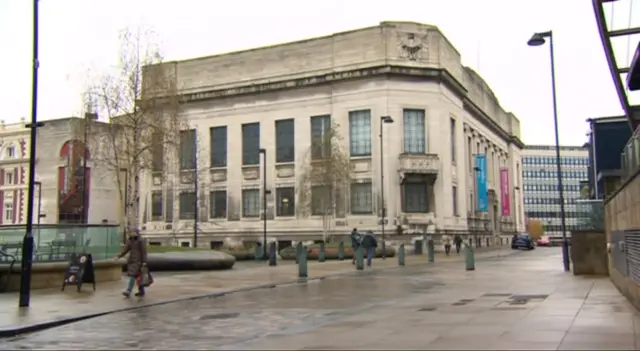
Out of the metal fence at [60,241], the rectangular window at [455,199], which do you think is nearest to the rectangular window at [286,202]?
the rectangular window at [455,199]

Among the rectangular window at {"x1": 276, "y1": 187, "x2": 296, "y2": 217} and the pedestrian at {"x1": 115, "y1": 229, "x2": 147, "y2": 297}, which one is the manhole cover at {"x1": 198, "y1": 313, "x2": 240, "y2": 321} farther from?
the rectangular window at {"x1": 276, "y1": 187, "x2": 296, "y2": 217}

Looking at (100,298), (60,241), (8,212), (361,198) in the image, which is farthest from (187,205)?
(100,298)

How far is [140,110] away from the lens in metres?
32.6

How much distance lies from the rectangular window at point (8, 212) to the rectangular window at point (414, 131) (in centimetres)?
6124

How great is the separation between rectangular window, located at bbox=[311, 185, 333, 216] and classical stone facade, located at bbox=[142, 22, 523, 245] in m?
1.37

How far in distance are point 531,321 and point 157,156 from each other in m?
27.9

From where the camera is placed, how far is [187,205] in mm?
62188

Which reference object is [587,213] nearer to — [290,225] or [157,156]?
[157,156]

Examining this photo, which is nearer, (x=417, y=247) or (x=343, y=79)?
(x=417, y=247)

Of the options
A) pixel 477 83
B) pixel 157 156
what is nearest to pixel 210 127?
pixel 157 156

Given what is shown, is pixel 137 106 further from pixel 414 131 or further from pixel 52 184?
pixel 52 184

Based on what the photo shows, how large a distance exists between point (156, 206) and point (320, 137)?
19891mm

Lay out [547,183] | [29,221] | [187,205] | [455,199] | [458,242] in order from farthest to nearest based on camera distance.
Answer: [547,183] < [187,205] < [455,199] < [458,242] < [29,221]

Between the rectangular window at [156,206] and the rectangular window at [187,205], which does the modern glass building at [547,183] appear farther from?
the rectangular window at [156,206]
